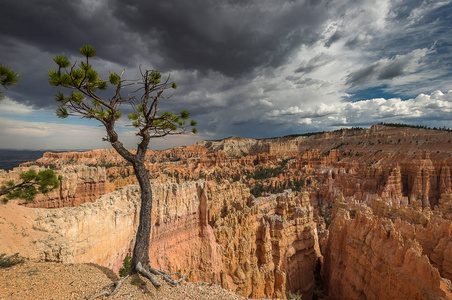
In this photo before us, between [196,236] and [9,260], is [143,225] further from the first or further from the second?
[196,236]

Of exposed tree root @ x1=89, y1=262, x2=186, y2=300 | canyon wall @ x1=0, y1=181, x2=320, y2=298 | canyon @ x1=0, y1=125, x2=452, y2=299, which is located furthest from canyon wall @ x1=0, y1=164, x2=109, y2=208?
exposed tree root @ x1=89, y1=262, x2=186, y2=300

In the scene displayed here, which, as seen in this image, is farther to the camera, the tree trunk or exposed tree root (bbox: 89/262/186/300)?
the tree trunk

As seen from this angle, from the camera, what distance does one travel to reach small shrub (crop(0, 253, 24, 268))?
541cm

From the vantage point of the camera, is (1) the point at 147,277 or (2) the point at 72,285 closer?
(2) the point at 72,285

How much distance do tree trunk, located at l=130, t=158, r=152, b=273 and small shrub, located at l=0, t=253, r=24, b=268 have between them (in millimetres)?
2951

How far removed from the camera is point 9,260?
5.60 m

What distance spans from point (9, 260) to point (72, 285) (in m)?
2.25

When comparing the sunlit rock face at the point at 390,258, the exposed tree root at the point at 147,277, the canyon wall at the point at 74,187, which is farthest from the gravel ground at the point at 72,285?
the canyon wall at the point at 74,187

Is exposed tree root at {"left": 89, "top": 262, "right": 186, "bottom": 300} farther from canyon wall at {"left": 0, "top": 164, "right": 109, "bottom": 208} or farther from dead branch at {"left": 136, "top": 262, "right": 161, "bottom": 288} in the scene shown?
canyon wall at {"left": 0, "top": 164, "right": 109, "bottom": 208}

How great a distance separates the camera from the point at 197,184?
16016 millimetres

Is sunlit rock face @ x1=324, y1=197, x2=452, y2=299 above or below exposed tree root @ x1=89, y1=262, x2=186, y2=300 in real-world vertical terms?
below

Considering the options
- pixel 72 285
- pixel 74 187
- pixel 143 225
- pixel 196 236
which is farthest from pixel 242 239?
pixel 74 187

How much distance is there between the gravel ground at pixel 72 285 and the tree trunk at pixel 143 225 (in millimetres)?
476

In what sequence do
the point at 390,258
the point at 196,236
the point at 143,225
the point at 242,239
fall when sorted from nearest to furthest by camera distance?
the point at 143,225
the point at 390,258
the point at 196,236
the point at 242,239
